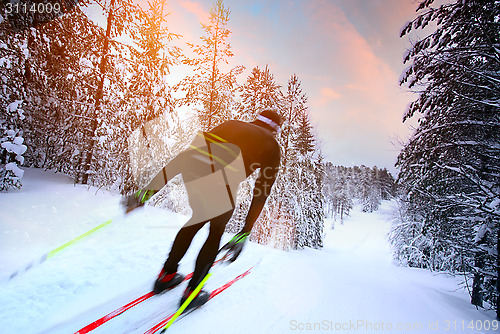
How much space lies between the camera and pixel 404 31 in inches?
255

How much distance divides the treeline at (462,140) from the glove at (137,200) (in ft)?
19.9

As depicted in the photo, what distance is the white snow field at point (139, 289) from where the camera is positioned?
2057mm

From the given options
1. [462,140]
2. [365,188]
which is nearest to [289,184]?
[462,140]

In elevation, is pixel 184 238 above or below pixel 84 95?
below

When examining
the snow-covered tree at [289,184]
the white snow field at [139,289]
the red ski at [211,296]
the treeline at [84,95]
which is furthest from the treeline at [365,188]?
the red ski at [211,296]

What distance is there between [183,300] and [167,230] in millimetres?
2470

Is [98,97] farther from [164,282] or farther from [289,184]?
[289,184]

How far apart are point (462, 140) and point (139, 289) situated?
8.08 m

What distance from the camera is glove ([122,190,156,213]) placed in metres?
2.50

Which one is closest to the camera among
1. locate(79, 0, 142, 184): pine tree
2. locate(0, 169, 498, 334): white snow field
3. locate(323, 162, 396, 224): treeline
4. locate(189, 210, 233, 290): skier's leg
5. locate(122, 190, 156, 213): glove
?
locate(0, 169, 498, 334): white snow field

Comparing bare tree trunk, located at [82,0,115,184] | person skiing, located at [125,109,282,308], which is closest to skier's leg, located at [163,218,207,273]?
person skiing, located at [125,109,282,308]

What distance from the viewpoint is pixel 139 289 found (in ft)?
8.56

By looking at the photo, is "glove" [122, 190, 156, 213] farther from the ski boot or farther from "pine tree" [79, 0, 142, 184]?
"pine tree" [79, 0, 142, 184]

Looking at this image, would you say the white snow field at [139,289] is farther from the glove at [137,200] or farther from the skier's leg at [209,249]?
the glove at [137,200]
